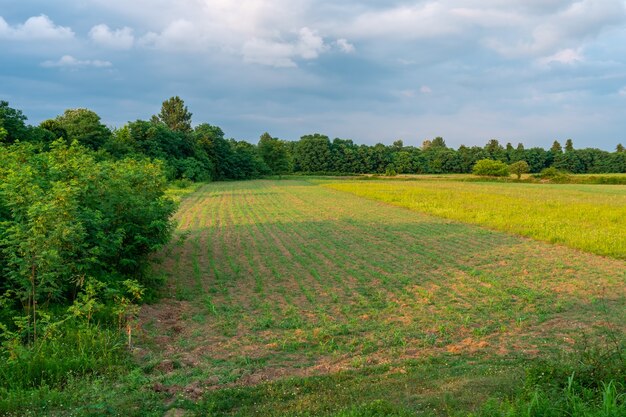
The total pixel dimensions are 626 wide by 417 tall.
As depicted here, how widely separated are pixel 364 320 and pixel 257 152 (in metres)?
102

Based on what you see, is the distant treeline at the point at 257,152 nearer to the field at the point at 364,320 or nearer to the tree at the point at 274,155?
the tree at the point at 274,155

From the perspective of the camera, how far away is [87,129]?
2125 inches

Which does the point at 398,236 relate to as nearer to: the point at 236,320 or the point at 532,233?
the point at 532,233

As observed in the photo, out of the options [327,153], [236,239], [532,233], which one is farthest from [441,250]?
[327,153]

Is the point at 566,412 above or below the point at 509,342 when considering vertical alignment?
above

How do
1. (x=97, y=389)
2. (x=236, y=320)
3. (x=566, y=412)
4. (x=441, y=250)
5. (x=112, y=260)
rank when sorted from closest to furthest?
(x=566, y=412), (x=97, y=389), (x=236, y=320), (x=112, y=260), (x=441, y=250)

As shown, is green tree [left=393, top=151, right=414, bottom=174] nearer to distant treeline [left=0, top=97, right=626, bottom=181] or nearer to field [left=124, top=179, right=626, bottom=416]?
distant treeline [left=0, top=97, right=626, bottom=181]

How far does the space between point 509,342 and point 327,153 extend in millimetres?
127077

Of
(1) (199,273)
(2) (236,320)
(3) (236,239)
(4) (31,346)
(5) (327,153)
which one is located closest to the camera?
(4) (31,346)

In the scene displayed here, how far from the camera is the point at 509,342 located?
7.64 m

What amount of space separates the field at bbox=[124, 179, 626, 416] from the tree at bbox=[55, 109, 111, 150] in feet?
133

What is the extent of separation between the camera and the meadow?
5.46 m

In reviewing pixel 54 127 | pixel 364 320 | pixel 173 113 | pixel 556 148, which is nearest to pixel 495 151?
pixel 556 148

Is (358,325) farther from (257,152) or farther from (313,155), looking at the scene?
(313,155)
